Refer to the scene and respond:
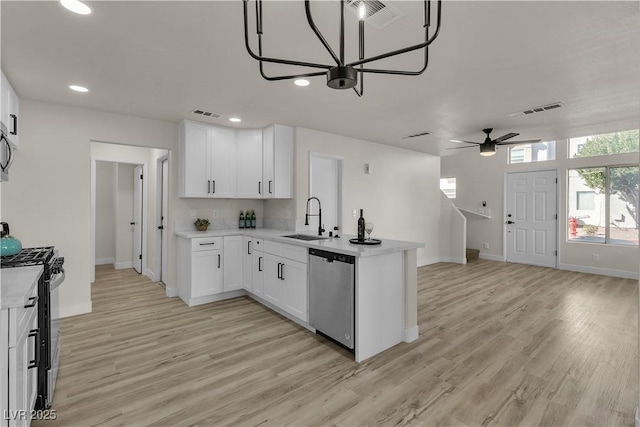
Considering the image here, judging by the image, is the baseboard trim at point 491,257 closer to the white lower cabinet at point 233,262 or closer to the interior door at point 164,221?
the white lower cabinet at point 233,262

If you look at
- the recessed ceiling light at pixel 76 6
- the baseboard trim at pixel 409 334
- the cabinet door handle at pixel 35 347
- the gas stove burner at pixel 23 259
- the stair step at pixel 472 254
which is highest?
the recessed ceiling light at pixel 76 6

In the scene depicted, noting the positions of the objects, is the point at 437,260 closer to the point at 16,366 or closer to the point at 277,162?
the point at 277,162

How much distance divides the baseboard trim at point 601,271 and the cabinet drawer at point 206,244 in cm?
674

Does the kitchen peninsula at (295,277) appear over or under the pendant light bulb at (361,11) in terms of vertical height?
under

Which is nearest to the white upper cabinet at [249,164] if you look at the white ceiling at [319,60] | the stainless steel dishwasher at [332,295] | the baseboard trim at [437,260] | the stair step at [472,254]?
the white ceiling at [319,60]

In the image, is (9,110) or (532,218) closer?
(9,110)

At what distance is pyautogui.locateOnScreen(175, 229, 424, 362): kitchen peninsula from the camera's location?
2627mm

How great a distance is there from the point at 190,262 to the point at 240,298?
867mm

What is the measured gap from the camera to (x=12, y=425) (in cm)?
131

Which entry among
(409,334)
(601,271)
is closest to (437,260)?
(601,271)

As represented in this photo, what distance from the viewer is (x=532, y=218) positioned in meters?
6.77

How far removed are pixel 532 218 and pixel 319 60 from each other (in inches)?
257

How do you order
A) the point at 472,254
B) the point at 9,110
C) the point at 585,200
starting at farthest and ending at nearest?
the point at 472,254, the point at 585,200, the point at 9,110

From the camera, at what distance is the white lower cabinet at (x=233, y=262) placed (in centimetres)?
411
